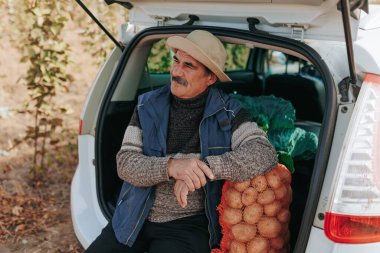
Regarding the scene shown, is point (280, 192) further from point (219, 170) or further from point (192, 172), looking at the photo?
point (192, 172)

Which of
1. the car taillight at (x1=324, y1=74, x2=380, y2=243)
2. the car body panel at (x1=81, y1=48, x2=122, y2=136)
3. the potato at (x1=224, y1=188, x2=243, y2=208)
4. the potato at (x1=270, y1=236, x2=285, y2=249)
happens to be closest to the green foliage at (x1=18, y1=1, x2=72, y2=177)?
the car body panel at (x1=81, y1=48, x2=122, y2=136)

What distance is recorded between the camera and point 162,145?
2344mm

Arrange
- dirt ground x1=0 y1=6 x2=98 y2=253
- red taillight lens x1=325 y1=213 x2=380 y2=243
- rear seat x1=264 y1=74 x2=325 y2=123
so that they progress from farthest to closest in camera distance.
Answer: rear seat x1=264 y1=74 x2=325 y2=123 → dirt ground x1=0 y1=6 x2=98 y2=253 → red taillight lens x1=325 y1=213 x2=380 y2=243

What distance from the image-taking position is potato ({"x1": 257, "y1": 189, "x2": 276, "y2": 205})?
2059 mm

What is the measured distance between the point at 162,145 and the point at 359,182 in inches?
39.3

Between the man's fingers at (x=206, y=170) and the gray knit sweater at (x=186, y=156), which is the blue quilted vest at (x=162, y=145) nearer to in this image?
the gray knit sweater at (x=186, y=156)

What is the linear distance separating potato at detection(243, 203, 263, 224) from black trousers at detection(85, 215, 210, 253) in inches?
14.7

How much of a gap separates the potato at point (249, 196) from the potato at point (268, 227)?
93 mm

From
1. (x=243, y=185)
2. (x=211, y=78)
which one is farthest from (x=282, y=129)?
(x=243, y=185)

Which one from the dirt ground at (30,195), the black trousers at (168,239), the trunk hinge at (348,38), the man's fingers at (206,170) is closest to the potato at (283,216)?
the man's fingers at (206,170)

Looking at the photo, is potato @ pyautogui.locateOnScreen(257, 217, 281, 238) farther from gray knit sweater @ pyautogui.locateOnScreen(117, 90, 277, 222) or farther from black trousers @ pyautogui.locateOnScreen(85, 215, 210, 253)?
black trousers @ pyautogui.locateOnScreen(85, 215, 210, 253)

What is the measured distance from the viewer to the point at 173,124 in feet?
8.03

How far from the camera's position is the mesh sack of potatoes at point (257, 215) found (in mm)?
2055

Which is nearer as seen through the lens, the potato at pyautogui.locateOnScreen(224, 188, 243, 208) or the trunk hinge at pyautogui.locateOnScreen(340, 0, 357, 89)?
the trunk hinge at pyautogui.locateOnScreen(340, 0, 357, 89)
